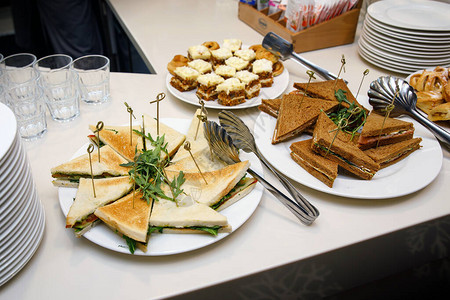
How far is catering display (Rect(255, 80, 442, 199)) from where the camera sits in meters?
1.10

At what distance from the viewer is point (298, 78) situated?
1799 millimetres

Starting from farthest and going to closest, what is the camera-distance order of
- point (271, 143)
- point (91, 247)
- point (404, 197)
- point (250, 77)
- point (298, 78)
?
point (298, 78), point (250, 77), point (271, 143), point (404, 197), point (91, 247)

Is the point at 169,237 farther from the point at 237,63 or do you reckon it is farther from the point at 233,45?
the point at 233,45

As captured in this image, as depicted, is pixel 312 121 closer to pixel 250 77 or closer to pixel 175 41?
pixel 250 77

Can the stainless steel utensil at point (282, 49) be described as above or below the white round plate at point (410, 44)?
below

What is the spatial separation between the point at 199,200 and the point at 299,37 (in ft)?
4.29

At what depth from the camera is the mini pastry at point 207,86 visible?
1.50m

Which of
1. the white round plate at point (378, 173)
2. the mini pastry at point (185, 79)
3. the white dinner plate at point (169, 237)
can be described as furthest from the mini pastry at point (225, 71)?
the white dinner plate at point (169, 237)

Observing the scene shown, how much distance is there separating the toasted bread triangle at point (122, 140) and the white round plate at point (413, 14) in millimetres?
1346

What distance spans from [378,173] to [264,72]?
0.70 metres

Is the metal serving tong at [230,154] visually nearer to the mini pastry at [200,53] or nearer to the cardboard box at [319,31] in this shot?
the mini pastry at [200,53]

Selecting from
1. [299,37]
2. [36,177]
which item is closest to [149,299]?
[36,177]

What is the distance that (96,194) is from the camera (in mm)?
982

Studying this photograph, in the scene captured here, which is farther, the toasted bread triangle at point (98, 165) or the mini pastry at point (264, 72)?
the mini pastry at point (264, 72)
